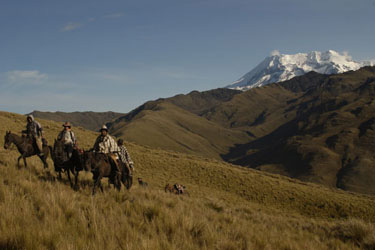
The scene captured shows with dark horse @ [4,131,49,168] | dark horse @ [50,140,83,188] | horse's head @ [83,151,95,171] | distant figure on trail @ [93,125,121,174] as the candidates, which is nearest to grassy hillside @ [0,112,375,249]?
dark horse @ [50,140,83,188]

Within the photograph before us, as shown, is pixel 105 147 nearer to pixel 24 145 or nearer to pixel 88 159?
pixel 88 159

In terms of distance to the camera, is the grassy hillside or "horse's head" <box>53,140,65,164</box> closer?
the grassy hillside

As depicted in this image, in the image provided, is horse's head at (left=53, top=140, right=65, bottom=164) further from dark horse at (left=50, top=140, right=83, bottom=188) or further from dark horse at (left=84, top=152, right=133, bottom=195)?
dark horse at (left=84, top=152, right=133, bottom=195)

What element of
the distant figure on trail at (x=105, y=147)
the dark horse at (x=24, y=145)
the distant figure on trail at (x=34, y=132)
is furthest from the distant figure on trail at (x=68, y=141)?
the distant figure on trail at (x=34, y=132)

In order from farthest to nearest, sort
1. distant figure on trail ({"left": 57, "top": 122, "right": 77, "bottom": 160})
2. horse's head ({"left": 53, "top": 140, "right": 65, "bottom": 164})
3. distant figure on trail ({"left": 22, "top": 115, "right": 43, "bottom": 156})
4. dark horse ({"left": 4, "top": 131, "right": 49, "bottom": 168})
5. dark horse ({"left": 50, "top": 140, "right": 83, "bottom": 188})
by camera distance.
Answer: distant figure on trail ({"left": 22, "top": 115, "right": 43, "bottom": 156})
dark horse ({"left": 4, "top": 131, "right": 49, "bottom": 168})
distant figure on trail ({"left": 57, "top": 122, "right": 77, "bottom": 160})
horse's head ({"left": 53, "top": 140, "right": 65, "bottom": 164})
dark horse ({"left": 50, "top": 140, "right": 83, "bottom": 188})

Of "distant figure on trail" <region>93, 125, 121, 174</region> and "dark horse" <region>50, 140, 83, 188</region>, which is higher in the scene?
"distant figure on trail" <region>93, 125, 121, 174</region>

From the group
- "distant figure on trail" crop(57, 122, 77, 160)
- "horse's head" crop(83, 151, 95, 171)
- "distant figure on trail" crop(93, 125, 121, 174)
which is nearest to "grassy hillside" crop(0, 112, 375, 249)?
"distant figure on trail" crop(57, 122, 77, 160)

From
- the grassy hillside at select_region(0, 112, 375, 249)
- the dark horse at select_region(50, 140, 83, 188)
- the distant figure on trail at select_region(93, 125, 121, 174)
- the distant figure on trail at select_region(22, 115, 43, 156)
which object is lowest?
the grassy hillside at select_region(0, 112, 375, 249)

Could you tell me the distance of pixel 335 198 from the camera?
124 feet

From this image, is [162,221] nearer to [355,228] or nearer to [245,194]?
[355,228]

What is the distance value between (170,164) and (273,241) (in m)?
37.3

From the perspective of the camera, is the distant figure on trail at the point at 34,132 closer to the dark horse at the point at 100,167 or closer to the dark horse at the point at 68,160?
the dark horse at the point at 68,160

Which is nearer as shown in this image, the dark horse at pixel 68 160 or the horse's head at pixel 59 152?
the dark horse at pixel 68 160

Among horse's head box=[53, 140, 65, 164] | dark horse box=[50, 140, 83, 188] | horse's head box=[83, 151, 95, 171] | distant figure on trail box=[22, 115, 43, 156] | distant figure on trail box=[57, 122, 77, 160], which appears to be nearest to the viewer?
horse's head box=[83, 151, 95, 171]
